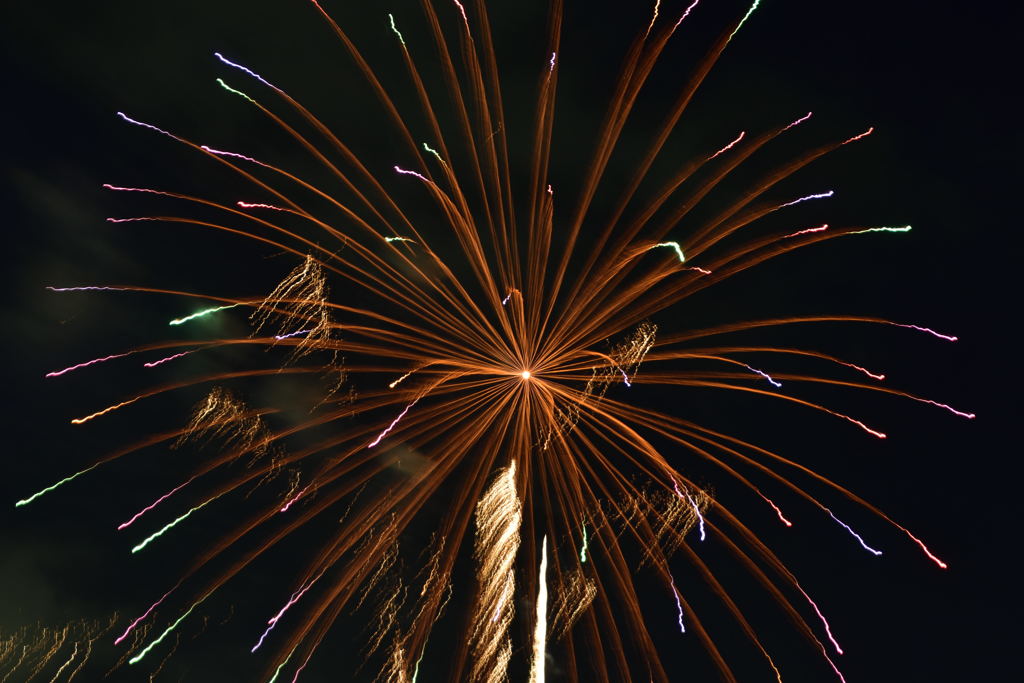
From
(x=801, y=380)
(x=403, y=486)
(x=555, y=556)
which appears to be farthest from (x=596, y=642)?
(x=801, y=380)

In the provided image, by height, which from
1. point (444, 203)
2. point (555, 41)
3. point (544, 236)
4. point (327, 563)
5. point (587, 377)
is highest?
point (555, 41)

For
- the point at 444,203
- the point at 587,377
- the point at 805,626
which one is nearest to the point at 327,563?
the point at 587,377

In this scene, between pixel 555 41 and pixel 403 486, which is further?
pixel 403 486

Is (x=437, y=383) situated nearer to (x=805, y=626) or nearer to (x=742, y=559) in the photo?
(x=742, y=559)

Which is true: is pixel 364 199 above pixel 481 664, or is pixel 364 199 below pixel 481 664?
above

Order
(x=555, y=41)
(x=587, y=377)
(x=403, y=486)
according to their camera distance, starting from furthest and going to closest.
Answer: (x=403, y=486) < (x=587, y=377) < (x=555, y=41)

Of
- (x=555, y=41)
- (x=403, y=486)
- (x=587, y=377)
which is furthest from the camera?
(x=403, y=486)

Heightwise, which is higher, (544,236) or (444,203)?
(444,203)

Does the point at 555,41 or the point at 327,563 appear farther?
the point at 327,563

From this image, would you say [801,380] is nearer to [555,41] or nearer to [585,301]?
[585,301]
